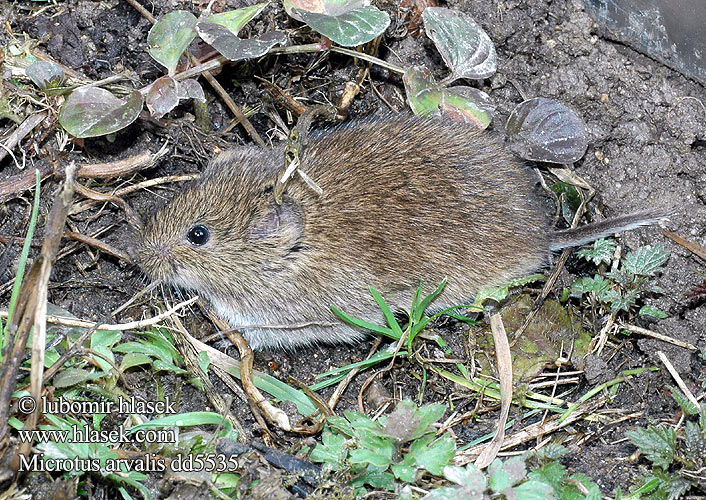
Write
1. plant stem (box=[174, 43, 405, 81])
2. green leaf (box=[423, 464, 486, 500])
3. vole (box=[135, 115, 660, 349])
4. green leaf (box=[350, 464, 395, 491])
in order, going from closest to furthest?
green leaf (box=[423, 464, 486, 500])
green leaf (box=[350, 464, 395, 491])
vole (box=[135, 115, 660, 349])
plant stem (box=[174, 43, 405, 81])

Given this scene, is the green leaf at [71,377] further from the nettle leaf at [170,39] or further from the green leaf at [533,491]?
the green leaf at [533,491]

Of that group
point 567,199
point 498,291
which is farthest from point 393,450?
point 567,199

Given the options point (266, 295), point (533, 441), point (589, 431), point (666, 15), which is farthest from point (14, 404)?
point (666, 15)

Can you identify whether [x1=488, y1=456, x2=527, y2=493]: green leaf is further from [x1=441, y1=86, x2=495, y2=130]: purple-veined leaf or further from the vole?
[x1=441, y1=86, x2=495, y2=130]: purple-veined leaf

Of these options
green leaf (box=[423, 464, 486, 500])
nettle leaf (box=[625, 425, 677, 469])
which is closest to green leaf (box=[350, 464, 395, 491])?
green leaf (box=[423, 464, 486, 500])

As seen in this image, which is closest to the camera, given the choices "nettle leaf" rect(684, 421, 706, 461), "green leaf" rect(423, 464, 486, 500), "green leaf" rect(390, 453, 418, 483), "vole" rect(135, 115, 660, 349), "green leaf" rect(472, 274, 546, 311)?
"green leaf" rect(423, 464, 486, 500)

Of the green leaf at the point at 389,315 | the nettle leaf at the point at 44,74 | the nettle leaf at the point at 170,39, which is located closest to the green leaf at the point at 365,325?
the green leaf at the point at 389,315

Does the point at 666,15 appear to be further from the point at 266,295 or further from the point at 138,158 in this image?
the point at 138,158
